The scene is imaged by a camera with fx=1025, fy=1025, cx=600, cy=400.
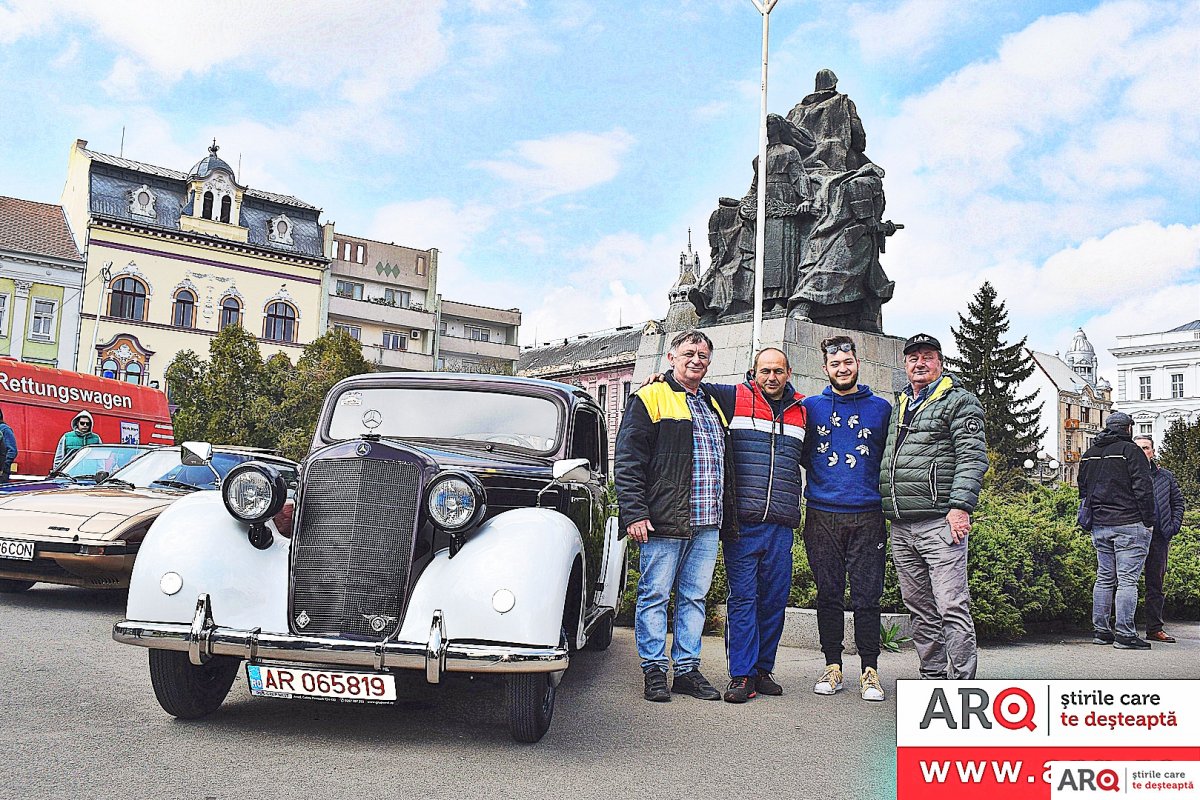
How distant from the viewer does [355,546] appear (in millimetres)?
4398

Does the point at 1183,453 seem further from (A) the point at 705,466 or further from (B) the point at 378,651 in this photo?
(B) the point at 378,651

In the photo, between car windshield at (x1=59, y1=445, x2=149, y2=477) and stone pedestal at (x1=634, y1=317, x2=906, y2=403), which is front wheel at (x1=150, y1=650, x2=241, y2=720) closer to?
car windshield at (x1=59, y1=445, x2=149, y2=477)

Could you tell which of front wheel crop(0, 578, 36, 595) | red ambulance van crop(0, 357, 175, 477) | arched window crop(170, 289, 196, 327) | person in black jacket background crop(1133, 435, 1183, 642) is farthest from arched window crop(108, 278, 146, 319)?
person in black jacket background crop(1133, 435, 1183, 642)

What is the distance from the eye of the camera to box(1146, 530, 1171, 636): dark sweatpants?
30.0 feet

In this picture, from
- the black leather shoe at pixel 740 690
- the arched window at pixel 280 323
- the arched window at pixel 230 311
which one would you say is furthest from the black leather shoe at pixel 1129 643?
the arched window at pixel 280 323

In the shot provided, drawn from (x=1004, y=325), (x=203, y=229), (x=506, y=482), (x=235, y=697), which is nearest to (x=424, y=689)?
(x=235, y=697)

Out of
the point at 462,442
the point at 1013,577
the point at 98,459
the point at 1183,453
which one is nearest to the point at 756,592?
the point at 462,442

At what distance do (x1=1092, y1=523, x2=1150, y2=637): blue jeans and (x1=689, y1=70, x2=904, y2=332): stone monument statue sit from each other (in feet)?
19.9

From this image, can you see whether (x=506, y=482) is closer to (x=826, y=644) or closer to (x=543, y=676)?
(x=543, y=676)

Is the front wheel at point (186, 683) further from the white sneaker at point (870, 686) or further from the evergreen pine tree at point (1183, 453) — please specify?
the evergreen pine tree at point (1183, 453)

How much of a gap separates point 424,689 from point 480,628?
1657 millimetres

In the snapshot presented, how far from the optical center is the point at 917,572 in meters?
6.04

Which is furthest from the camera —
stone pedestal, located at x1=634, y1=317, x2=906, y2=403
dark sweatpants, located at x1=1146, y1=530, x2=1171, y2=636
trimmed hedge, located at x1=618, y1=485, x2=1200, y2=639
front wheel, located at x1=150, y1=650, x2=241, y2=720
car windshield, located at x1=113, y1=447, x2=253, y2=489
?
stone pedestal, located at x1=634, y1=317, x2=906, y2=403

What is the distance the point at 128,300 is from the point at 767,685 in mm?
43021
